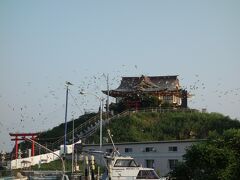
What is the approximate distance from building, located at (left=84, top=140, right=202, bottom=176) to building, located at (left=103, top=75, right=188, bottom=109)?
19134 mm

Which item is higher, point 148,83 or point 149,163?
point 148,83

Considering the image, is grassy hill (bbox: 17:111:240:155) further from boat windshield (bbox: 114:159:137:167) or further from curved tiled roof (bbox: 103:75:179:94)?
boat windshield (bbox: 114:159:137:167)

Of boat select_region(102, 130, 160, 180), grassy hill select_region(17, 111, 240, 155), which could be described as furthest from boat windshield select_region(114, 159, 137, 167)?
grassy hill select_region(17, 111, 240, 155)

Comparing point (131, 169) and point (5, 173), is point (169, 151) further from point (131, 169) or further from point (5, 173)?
point (131, 169)

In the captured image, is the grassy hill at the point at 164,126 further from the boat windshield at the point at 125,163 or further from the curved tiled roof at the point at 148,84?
the boat windshield at the point at 125,163

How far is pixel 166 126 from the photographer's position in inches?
2355

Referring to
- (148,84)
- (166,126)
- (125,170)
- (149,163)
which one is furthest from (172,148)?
(148,84)

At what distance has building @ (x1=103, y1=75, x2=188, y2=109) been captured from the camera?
Result: 72812 millimetres

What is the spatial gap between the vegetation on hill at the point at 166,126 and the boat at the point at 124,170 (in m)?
26.6

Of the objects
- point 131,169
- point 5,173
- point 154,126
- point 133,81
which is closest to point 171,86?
point 133,81

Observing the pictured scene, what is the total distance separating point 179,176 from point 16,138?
109 feet

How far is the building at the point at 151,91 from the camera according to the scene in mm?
72812

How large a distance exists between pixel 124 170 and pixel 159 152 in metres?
21.2

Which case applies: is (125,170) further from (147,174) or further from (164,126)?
(164,126)
